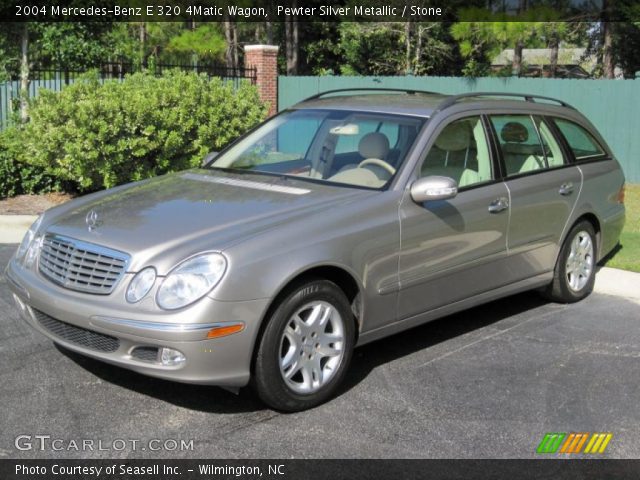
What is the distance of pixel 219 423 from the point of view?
437 cm

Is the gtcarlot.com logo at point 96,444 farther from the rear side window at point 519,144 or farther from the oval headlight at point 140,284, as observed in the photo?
the rear side window at point 519,144

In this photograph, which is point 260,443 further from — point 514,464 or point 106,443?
point 514,464

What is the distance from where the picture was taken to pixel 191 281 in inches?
163

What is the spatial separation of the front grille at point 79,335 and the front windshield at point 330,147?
1.84 meters

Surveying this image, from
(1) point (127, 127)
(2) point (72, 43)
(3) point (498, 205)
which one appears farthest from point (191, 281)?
(2) point (72, 43)

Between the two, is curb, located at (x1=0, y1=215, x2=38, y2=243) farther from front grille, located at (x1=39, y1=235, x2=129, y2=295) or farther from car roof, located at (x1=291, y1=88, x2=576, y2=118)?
front grille, located at (x1=39, y1=235, x2=129, y2=295)

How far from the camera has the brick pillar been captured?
18773 millimetres

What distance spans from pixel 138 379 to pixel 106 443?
86 cm

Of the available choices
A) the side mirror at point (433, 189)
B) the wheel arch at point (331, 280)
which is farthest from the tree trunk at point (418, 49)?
the wheel arch at point (331, 280)

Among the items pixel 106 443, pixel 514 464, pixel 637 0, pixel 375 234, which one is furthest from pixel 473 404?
pixel 637 0

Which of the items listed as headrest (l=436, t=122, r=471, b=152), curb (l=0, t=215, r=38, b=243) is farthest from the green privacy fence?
Answer: headrest (l=436, t=122, r=471, b=152)

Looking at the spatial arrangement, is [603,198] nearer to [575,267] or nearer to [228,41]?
[575,267]

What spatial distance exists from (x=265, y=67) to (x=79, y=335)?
15.4 meters

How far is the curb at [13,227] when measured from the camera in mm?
9094
